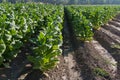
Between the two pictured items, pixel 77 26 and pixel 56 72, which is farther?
pixel 77 26

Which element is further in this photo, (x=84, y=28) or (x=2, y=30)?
(x=84, y=28)

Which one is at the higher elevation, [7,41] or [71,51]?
[7,41]

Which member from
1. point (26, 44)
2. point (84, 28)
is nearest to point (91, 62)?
point (26, 44)

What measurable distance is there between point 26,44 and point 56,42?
4.29m

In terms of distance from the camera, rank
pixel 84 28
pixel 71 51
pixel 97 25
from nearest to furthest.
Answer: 1. pixel 71 51
2. pixel 84 28
3. pixel 97 25

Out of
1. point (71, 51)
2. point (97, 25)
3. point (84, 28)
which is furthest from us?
point (97, 25)

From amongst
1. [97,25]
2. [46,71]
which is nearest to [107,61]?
[46,71]

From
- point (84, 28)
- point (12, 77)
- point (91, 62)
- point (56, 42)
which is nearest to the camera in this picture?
point (12, 77)

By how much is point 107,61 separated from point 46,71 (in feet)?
11.7

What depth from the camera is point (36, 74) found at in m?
9.59

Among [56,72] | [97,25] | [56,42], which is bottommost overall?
[97,25]

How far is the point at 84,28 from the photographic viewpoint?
17141 mm

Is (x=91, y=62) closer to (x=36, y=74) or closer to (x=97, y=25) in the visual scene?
(x=36, y=74)

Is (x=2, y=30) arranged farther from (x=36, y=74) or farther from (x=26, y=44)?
(x=26, y=44)
